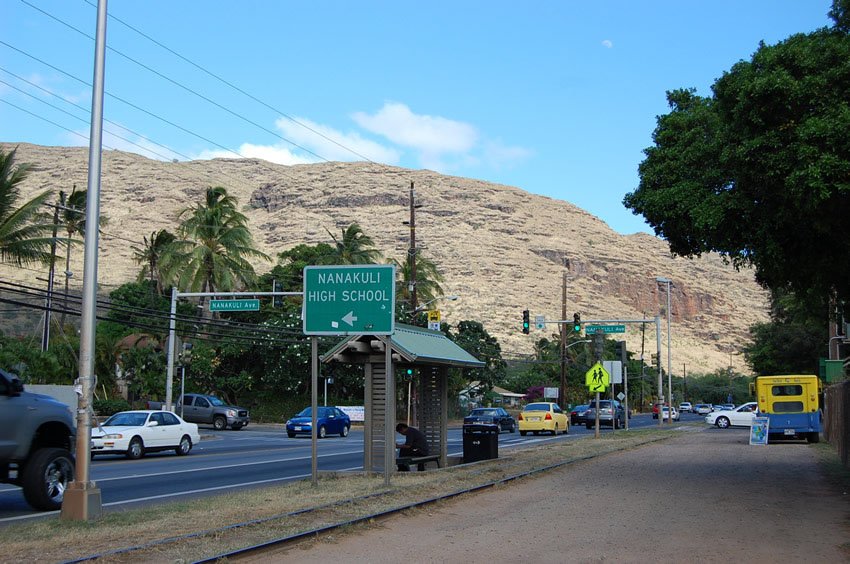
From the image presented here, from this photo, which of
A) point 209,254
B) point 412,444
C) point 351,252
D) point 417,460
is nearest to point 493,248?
point 351,252

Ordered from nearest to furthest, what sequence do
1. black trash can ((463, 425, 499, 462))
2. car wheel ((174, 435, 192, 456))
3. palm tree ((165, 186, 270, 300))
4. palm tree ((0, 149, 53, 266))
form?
black trash can ((463, 425, 499, 462))
palm tree ((0, 149, 53, 266))
car wheel ((174, 435, 192, 456))
palm tree ((165, 186, 270, 300))

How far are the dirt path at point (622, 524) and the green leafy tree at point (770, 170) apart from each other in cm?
416

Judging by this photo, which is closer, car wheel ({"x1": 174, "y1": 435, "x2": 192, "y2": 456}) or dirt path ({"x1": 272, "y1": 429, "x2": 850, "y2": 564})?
dirt path ({"x1": 272, "y1": 429, "x2": 850, "y2": 564})

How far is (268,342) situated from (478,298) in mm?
71525

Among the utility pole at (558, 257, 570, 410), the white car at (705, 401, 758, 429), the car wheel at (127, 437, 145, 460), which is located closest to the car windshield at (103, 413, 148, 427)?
the car wheel at (127, 437, 145, 460)

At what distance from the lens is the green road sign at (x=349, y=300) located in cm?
1616

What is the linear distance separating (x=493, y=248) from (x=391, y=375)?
453ft

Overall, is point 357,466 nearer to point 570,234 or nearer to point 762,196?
point 762,196

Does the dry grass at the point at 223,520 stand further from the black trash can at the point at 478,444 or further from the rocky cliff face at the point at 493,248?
the rocky cliff face at the point at 493,248

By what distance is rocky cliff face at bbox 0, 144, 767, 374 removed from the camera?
131 meters

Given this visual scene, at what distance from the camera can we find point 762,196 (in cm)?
1480

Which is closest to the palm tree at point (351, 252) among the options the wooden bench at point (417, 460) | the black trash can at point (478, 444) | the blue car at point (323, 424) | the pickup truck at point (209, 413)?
the pickup truck at point (209, 413)

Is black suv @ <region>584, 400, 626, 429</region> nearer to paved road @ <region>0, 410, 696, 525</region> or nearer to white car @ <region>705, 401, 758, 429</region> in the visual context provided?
white car @ <region>705, 401, 758, 429</region>

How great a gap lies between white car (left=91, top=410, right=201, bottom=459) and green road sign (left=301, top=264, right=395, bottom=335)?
11640 millimetres
